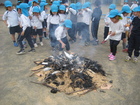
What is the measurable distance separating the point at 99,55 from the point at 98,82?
188 centimetres

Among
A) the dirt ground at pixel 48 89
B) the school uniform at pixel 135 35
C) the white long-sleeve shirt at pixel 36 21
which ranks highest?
the white long-sleeve shirt at pixel 36 21

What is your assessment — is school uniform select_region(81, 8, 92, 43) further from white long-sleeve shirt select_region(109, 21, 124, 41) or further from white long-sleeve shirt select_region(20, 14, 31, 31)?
white long-sleeve shirt select_region(20, 14, 31, 31)

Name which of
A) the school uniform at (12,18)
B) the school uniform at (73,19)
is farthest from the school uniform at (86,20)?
the school uniform at (12,18)

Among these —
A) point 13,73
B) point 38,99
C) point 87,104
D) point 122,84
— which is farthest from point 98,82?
point 13,73

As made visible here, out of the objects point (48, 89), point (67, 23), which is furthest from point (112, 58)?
point (48, 89)

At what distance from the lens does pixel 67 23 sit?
423 cm

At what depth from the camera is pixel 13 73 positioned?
400 cm

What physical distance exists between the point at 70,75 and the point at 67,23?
1702 millimetres

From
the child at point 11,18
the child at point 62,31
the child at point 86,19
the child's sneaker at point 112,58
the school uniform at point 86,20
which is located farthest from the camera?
the school uniform at point 86,20

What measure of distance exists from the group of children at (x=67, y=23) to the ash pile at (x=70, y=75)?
0.75 m

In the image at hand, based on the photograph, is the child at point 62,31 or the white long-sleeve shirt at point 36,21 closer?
the child at point 62,31

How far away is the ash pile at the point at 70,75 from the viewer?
3.35 metres

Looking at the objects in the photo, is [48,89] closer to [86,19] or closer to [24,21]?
[24,21]

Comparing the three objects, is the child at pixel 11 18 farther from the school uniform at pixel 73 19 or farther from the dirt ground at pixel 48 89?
the school uniform at pixel 73 19
